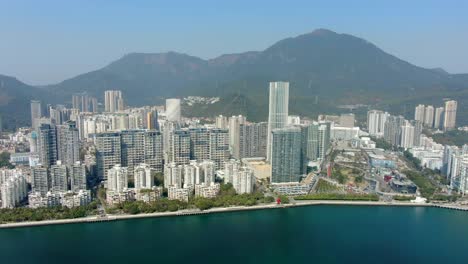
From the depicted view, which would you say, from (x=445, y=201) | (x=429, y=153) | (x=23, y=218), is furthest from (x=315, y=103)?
(x=23, y=218)

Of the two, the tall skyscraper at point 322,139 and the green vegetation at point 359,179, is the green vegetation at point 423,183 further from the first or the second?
the tall skyscraper at point 322,139

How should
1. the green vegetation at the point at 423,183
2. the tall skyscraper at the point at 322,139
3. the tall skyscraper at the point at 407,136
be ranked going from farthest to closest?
the tall skyscraper at the point at 407,136, the tall skyscraper at the point at 322,139, the green vegetation at the point at 423,183

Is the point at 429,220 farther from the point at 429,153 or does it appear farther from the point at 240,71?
the point at 240,71

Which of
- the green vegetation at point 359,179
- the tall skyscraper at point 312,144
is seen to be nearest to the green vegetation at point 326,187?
the green vegetation at point 359,179

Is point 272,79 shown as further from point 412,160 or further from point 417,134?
point 412,160

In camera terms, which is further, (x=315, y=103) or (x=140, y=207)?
(x=315, y=103)

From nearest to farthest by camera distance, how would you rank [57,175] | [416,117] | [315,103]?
[57,175]
[416,117]
[315,103]
